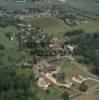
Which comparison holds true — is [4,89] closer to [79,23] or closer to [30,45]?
[30,45]

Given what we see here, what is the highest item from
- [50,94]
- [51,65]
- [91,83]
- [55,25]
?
[51,65]

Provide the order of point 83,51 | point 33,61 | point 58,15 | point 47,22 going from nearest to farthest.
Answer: point 33,61, point 83,51, point 47,22, point 58,15

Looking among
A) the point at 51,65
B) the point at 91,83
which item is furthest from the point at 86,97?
the point at 51,65

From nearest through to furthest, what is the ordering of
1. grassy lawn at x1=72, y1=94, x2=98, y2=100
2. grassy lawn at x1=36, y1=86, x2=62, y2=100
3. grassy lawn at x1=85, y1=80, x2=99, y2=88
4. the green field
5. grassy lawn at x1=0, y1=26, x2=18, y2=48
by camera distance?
grassy lawn at x1=36, y1=86, x2=62, y2=100
grassy lawn at x1=72, y1=94, x2=98, y2=100
grassy lawn at x1=85, y1=80, x2=99, y2=88
grassy lawn at x1=0, y1=26, x2=18, y2=48
the green field

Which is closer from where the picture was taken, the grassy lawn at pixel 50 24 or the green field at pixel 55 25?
the grassy lawn at pixel 50 24

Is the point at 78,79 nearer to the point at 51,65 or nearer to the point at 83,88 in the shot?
the point at 83,88

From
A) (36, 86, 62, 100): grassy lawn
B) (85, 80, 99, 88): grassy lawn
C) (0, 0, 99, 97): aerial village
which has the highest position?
(0, 0, 99, 97): aerial village

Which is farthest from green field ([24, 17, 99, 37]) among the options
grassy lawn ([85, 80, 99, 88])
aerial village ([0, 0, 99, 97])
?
grassy lawn ([85, 80, 99, 88])

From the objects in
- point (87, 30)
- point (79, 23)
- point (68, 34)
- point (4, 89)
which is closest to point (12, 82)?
point (4, 89)

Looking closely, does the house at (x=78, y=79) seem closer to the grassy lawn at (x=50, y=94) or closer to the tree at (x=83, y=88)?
the tree at (x=83, y=88)

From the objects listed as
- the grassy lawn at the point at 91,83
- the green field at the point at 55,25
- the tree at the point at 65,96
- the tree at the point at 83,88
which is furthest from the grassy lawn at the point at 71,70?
the green field at the point at 55,25

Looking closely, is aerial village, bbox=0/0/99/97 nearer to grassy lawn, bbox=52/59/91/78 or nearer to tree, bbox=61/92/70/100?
grassy lawn, bbox=52/59/91/78
